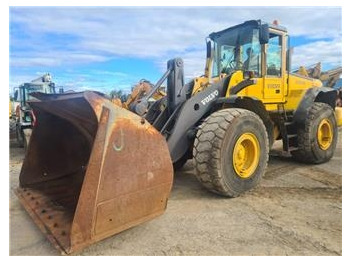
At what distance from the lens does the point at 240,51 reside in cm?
563

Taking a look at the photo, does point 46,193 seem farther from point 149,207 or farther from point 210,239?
point 210,239

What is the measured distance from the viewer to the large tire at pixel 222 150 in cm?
409

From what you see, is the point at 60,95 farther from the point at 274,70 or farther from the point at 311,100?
the point at 311,100

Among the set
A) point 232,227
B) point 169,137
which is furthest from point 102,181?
point 169,137

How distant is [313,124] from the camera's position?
6.17 m

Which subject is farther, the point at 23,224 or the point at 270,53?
the point at 270,53

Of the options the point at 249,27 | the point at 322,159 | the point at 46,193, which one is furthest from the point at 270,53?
the point at 46,193

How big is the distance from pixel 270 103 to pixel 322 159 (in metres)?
1.55

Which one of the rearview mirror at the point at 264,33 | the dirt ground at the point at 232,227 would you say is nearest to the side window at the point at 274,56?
the rearview mirror at the point at 264,33

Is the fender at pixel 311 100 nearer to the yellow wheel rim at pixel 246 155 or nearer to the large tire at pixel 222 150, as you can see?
the yellow wheel rim at pixel 246 155

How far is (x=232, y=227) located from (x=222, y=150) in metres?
0.94

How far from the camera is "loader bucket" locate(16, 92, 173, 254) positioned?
2826 mm

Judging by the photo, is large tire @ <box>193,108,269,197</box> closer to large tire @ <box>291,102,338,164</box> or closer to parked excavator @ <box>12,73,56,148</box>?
large tire @ <box>291,102,338,164</box>

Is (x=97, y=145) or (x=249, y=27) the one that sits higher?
(x=249, y=27)
